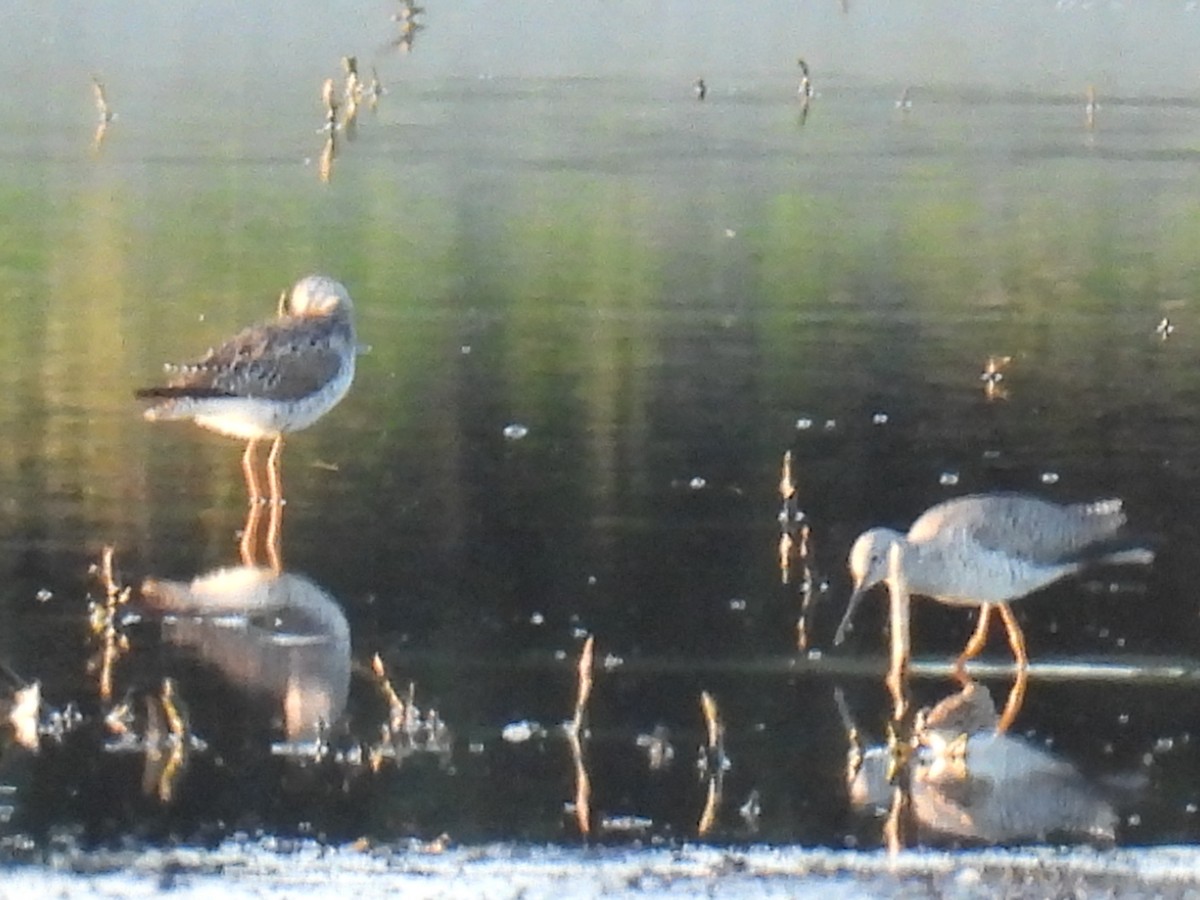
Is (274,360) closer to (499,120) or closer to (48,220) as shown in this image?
(48,220)

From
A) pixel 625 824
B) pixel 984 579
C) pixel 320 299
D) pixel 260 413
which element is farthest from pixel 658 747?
pixel 320 299

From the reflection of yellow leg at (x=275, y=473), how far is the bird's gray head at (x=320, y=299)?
Result: 2.36 ft

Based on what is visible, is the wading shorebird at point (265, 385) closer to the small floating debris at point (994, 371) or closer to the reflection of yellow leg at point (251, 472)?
the reflection of yellow leg at point (251, 472)

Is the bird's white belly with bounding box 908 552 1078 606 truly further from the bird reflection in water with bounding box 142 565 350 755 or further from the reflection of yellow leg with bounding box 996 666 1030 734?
the bird reflection in water with bounding box 142 565 350 755

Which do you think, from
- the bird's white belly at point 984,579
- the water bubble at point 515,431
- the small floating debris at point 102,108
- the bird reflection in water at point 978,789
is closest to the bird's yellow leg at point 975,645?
the bird's white belly at point 984,579

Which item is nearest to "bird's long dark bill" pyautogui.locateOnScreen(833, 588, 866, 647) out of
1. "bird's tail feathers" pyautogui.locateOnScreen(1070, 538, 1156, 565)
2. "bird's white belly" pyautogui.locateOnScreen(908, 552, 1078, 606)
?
"bird's white belly" pyautogui.locateOnScreen(908, 552, 1078, 606)

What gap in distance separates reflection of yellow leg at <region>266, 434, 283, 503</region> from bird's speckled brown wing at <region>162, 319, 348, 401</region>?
22 cm

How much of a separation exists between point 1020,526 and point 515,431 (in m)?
4.03

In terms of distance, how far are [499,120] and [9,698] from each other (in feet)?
57.8

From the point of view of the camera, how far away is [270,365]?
39.0 feet

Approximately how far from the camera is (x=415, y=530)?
A: 10.8 m

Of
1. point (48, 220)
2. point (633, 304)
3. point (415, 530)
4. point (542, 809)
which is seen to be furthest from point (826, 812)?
point (48, 220)

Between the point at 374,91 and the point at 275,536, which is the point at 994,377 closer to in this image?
the point at 275,536

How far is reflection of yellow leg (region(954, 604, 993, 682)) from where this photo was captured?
8.99m
